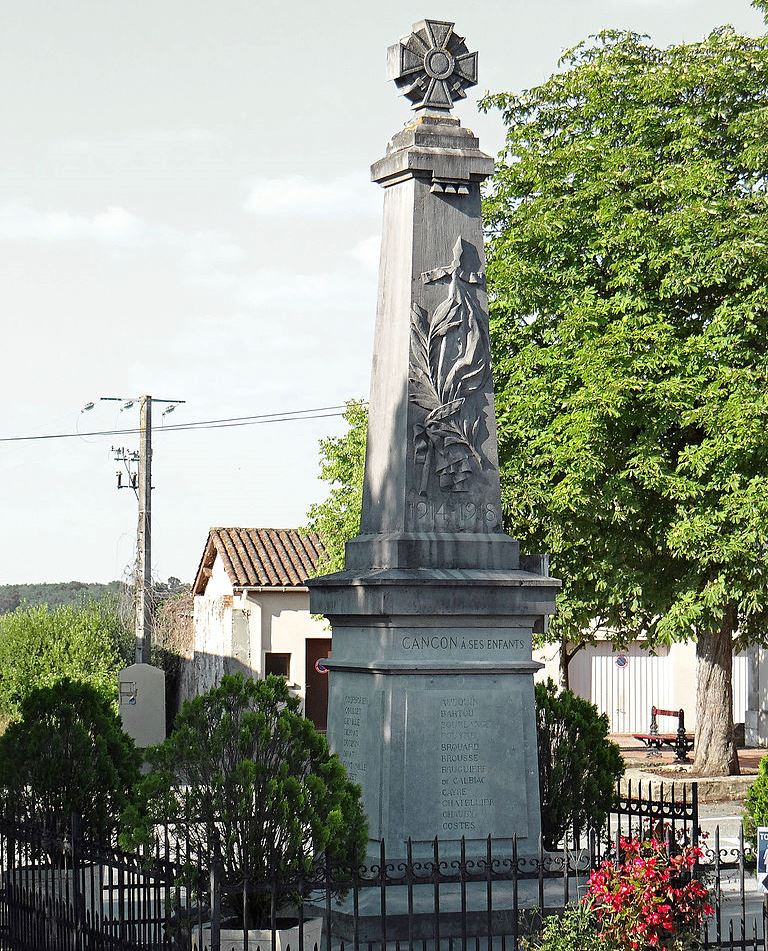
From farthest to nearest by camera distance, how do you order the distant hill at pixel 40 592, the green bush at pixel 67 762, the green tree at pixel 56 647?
1. the distant hill at pixel 40 592
2. the green tree at pixel 56 647
3. the green bush at pixel 67 762

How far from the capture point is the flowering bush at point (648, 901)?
8.10 m

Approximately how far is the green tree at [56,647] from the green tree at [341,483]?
669 centimetres

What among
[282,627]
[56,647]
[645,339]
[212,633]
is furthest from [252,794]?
[212,633]

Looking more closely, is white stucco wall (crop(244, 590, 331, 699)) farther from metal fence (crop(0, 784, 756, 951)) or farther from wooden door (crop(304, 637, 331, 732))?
metal fence (crop(0, 784, 756, 951))

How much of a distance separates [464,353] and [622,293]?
1179 centimetres

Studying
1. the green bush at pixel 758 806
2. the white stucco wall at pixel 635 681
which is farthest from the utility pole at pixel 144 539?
the green bush at pixel 758 806

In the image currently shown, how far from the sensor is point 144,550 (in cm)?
3406

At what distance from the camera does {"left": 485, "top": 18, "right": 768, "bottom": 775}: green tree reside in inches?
860

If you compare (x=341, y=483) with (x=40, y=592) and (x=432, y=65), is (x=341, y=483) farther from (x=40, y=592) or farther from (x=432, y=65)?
(x=40, y=592)

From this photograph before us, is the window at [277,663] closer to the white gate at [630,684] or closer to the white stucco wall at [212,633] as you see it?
the white stucco wall at [212,633]

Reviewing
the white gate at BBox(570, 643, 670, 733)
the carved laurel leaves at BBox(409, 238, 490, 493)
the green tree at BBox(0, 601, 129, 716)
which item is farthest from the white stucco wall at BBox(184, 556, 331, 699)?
the carved laurel leaves at BBox(409, 238, 490, 493)

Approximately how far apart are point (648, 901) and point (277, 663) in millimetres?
32502

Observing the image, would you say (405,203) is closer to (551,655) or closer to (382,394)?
(382,394)

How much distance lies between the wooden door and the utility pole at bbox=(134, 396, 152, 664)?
641cm
